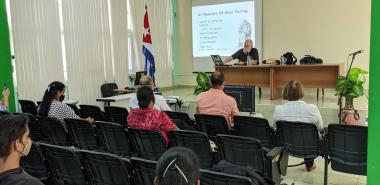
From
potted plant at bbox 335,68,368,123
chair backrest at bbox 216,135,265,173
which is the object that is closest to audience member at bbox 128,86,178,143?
chair backrest at bbox 216,135,265,173

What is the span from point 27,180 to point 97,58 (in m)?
6.93

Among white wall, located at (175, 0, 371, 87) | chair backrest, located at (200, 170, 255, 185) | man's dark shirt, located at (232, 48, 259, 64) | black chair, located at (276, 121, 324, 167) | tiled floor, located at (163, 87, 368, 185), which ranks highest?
white wall, located at (175, 0, 371, 87)

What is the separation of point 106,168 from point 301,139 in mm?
1923

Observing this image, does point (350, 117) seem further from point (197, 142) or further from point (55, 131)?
point (55, 131)

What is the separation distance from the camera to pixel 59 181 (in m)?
2.92

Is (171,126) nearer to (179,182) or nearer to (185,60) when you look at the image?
(179,182)

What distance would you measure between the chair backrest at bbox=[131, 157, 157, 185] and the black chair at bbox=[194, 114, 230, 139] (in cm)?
153

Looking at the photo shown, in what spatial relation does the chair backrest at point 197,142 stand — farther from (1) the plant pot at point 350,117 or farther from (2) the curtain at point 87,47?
(2) the curtain at point 87,47

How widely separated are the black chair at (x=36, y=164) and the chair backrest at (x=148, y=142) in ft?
2.59

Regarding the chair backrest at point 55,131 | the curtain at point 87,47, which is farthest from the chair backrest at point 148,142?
the curtain at point 87,47

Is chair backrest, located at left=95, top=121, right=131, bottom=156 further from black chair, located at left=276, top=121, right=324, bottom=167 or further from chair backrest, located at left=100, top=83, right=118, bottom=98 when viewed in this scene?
chair backrest, located at left=100, top=83, right=118, bottom=98

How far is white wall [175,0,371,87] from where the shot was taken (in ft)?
26.9

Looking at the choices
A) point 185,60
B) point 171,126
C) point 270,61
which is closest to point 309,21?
point 270,61

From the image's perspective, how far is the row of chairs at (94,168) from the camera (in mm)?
A: 1954
